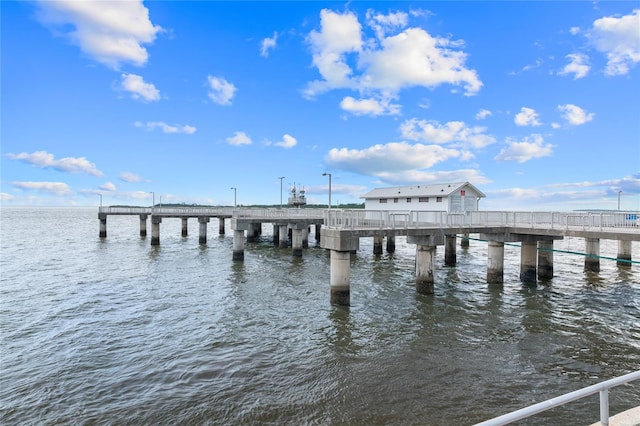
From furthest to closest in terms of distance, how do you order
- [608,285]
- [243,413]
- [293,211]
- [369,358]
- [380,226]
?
[293,211], [608,285], [380,226], [369,358], [243,413]

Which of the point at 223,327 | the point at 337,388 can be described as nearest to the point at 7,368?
the point at 223,327

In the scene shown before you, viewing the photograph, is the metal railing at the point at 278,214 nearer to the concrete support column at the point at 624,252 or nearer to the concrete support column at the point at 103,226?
the concrete support column at the point at 624,252

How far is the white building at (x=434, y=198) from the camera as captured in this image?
92.8 ft

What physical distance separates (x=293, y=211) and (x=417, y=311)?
24797 mm

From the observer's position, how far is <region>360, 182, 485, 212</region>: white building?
2830 cm

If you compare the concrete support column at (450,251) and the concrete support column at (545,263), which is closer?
the concrete support column at (545,263)

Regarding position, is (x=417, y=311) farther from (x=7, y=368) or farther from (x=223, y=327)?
(x=7, y=368)

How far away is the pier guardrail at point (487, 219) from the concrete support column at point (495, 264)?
1.31 meters

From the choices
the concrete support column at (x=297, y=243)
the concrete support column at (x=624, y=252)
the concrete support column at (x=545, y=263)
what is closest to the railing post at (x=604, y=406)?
the concrete support column at (x=545, y=263)

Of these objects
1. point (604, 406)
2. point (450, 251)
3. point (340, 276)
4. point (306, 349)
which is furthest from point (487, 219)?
point (604, 406)

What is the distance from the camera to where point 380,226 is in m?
18.3

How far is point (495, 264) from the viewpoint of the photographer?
868 inches

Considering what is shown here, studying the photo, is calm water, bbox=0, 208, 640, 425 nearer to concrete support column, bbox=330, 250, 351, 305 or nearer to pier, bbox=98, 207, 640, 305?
concrete support column, bbox=330, 250, 351, 305

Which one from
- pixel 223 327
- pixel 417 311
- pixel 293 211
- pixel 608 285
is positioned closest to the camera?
pixel 223 327
